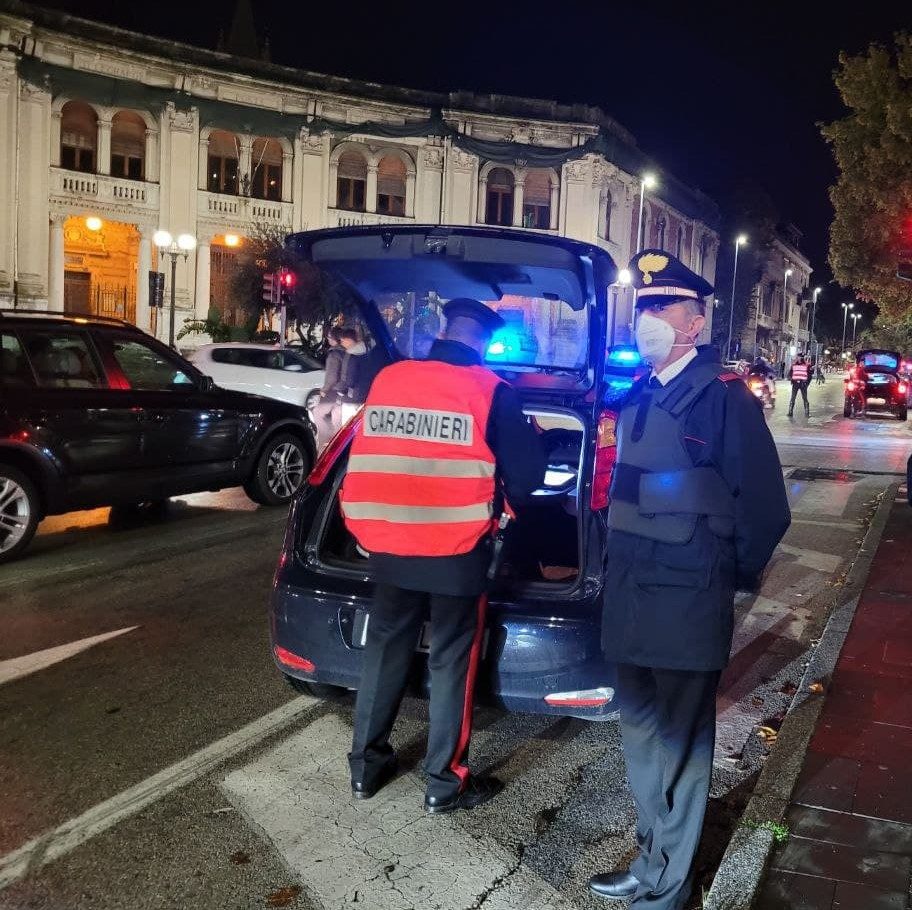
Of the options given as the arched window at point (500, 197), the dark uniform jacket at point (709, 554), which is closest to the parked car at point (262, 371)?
the dark uniform jacket at point (709, 554)

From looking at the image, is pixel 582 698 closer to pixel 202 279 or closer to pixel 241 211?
pixel 202 279

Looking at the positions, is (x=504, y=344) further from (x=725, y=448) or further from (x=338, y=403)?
(x=338, y=403)

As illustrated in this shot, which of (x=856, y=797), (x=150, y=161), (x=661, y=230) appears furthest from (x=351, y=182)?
(x=856, y=797)

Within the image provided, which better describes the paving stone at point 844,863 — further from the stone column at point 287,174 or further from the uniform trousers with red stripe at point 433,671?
the stone column at point 287,174

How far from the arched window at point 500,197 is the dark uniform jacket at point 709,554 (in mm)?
39508

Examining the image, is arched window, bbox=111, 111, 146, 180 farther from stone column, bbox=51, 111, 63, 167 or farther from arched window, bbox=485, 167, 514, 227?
arched window, bbox=485, 167, 514, 227

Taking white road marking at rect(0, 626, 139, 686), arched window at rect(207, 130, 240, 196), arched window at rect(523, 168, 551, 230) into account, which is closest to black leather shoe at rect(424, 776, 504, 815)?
white road marking at rect(0, 626, 139, 686)

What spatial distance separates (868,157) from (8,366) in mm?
19366

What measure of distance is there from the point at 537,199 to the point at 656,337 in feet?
133

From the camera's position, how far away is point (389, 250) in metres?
5.29

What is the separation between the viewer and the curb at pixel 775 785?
3117 millimetres

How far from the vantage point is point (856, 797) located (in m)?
3.79

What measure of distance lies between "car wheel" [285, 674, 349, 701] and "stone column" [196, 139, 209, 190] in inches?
1365

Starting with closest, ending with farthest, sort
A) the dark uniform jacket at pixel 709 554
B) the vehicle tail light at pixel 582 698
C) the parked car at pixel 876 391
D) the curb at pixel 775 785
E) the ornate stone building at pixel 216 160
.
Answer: the dark uniform jacket at pixel 709 554
the curb at pixel 775 785
the vehicle tail light at pixel 582 698
the parked car at pixel 876 391
the ornate stone building at pixel 216 160
